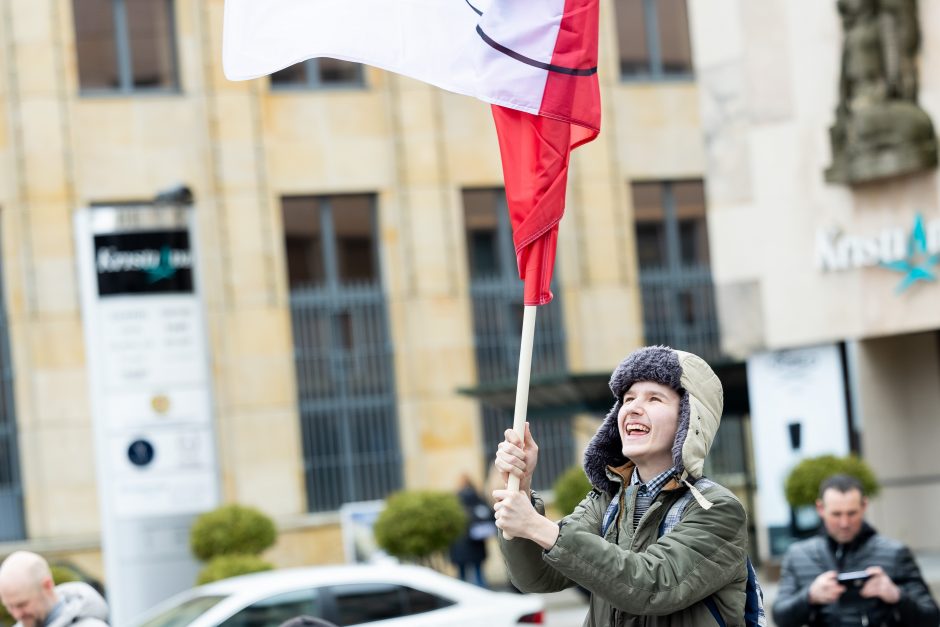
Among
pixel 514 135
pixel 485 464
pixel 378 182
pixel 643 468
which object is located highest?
pixel 378 182

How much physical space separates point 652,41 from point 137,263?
15.7 metres

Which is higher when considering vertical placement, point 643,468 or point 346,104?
point 346,104

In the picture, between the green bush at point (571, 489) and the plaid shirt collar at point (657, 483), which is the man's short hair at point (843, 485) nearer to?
the plaid shirt collar at point (657, 483)

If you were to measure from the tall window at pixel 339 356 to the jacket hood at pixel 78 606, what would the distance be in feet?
71.9

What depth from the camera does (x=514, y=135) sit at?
16.0 ft

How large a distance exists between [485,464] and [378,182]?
5172 mm

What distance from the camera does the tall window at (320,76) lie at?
29.4 meters

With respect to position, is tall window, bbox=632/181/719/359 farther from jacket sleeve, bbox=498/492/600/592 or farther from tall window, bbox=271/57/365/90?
jacket sleeve, bbox=498/492/600/592

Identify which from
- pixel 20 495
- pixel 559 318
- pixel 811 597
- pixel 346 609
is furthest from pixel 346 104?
pixel 811 597

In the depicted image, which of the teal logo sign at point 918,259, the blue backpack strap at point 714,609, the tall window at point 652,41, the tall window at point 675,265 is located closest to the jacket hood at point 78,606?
the blue backpack strap at point 714,609

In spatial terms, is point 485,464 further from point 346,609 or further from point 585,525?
point 585,525

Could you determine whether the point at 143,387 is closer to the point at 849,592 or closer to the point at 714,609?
the point at 849,592

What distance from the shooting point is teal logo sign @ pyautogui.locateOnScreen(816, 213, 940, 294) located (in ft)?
67.0

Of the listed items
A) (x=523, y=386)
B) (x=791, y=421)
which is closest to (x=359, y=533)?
(x=791, y=421)
